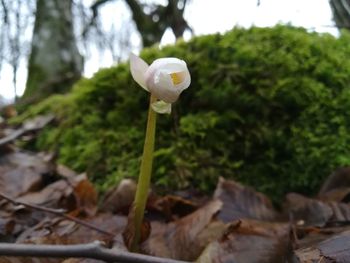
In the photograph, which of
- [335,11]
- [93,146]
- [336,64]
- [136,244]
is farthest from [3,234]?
[335,11]

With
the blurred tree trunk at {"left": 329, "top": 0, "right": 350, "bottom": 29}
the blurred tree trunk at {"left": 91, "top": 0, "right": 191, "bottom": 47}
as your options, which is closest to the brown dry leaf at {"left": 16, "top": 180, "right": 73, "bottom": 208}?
the blurred tree trunk at {"left": 329, "top": 0, "right": 350, "bottom": 29}

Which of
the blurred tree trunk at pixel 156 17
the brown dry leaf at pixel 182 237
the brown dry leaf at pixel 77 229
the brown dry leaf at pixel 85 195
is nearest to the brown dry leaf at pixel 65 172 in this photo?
the brown dry leaf at pixel 85 195

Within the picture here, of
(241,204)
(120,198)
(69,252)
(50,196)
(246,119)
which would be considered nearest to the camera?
(69,252)


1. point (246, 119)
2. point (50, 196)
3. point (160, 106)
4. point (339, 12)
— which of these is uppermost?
point (339, 12)

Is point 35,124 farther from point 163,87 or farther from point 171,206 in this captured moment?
point 163,87

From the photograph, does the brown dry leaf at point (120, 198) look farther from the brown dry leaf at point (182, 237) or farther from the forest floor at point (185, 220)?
the brown dry leaf at point (182, 237)

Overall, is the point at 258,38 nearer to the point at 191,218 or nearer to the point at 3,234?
the point at 191,218

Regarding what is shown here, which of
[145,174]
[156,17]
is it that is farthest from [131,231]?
[156,17]
